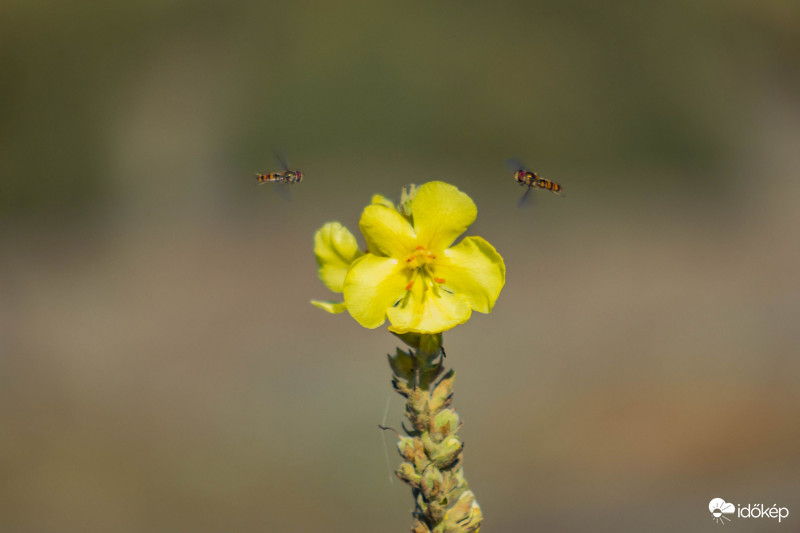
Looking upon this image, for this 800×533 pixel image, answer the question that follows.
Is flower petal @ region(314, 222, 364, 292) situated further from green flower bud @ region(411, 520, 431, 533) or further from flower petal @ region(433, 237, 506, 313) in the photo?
green flower bud @ region(411, 520, 431, 533)

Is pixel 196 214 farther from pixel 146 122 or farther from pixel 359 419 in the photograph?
pixel 359 419

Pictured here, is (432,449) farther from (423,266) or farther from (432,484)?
(423,266)

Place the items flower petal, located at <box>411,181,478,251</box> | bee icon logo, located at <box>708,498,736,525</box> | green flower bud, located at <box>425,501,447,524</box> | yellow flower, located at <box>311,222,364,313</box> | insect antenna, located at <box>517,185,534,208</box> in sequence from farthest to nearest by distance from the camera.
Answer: bee icon logo, located at <box>708,498,736,525</box>, insect antenna, located at <box>517,185,534,208</box>, yellow flower, located at <box>311,222,364,313</box>, flower petal, located at <box>411,181,478,251</box>, green flower bud, located at <box>425,501,447,524</box>

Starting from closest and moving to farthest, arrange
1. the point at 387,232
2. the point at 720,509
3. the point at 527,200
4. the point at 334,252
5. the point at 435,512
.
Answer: the point at 435,512
the point at 387,232
the point at 334,252
the point at 527,200
the point at 720,509

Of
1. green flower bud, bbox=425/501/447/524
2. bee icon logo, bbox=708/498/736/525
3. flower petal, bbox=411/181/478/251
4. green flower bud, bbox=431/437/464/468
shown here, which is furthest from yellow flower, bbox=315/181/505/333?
bee icon logo, bbox=708/498/736/525

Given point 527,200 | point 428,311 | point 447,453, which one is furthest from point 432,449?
point 527,200

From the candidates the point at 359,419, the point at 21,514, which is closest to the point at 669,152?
the point at 359,419
